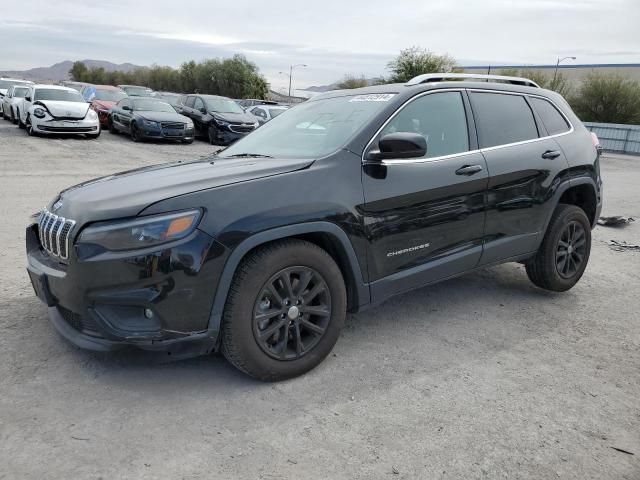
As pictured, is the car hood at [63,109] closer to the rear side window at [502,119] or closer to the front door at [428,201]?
the rear side window at [502,119]

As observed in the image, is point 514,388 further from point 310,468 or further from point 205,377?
point 205,377

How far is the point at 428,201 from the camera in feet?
11.8

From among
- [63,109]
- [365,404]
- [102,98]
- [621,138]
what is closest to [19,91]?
[102,98]

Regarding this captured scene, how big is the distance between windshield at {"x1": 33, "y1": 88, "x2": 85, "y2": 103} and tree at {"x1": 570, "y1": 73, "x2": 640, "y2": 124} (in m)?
33.4

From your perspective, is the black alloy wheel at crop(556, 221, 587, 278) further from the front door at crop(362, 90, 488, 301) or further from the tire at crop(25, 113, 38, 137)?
the tire at crop(25, 113, 38, 137)

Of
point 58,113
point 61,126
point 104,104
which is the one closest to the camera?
point 58,113

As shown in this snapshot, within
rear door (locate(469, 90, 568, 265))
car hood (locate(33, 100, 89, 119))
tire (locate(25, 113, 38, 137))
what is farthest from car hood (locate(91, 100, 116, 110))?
rear door (locate(469, 90, 568, 265))

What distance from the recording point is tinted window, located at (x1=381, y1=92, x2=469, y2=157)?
3.71 metres

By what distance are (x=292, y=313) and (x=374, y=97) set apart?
1.70m

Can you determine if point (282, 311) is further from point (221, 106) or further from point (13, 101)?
point (13, 101)

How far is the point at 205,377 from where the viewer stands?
125 inches

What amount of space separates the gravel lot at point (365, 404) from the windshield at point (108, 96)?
18977 mm

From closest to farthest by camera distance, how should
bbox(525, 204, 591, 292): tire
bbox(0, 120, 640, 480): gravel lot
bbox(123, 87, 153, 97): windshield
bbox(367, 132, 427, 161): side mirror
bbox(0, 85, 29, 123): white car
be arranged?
bbox(0, 120, 640, 480): gravel lot
bbox(367, 132, 427, 161): side mirror
bbox(525, 204, 591, 292): tire
bbox(0, 85, 29, 123): white car
bbox(123, 87, 153, 97): windshield

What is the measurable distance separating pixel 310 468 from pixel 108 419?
1046mm
